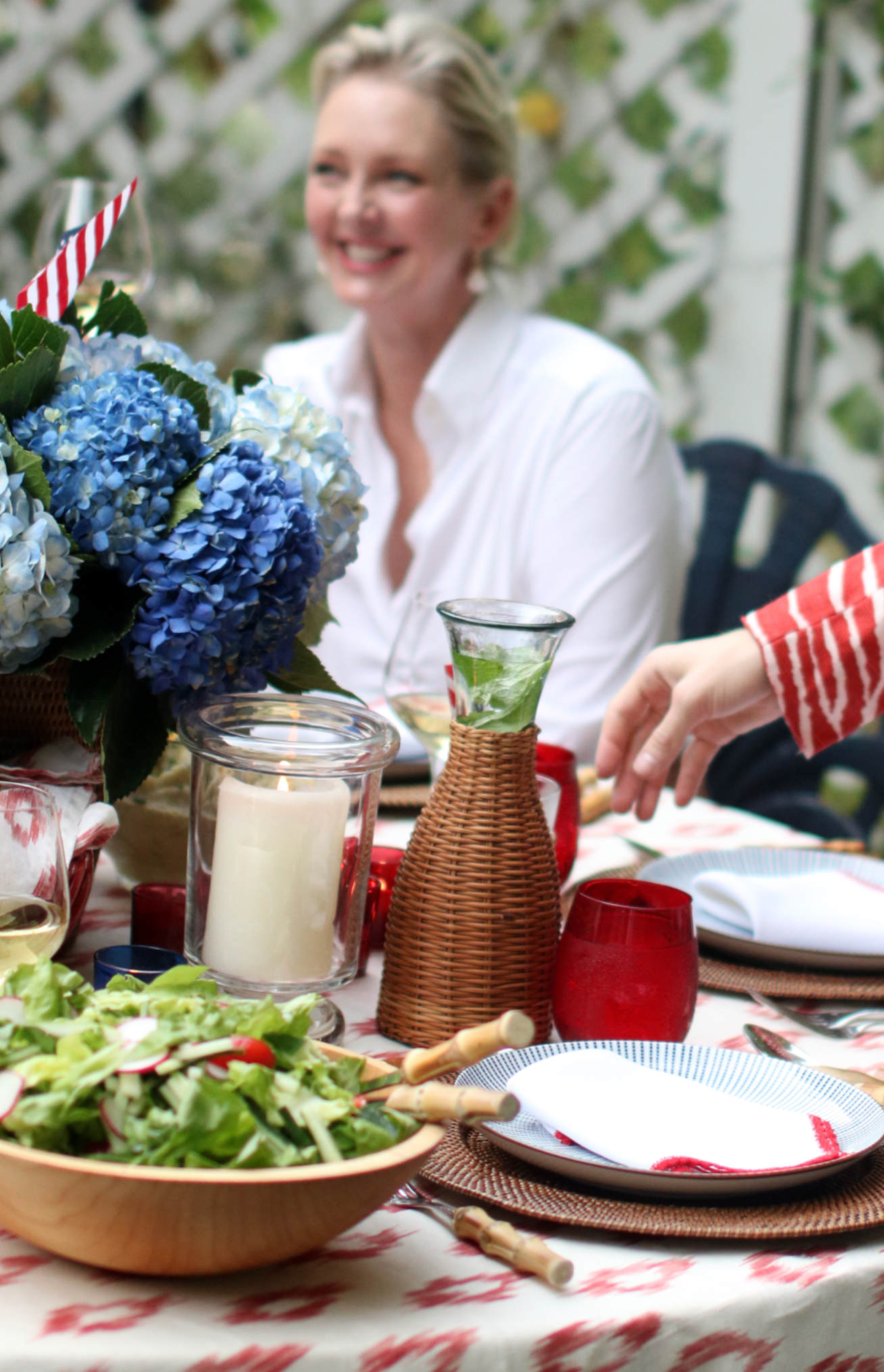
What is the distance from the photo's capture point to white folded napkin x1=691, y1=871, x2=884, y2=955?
0.86m

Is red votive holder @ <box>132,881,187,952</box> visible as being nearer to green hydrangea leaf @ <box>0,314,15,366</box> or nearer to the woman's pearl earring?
green hydrangea leaf @ <box>0,314,15,366</box>

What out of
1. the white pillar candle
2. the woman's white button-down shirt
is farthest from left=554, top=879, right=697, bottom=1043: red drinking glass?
the woman's white button-down shirt

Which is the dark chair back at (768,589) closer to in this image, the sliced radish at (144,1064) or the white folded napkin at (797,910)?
the white folded napkin at (797,910)

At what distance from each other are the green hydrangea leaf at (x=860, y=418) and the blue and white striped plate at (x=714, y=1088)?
2.11 m

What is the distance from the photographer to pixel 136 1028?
1.60 ft

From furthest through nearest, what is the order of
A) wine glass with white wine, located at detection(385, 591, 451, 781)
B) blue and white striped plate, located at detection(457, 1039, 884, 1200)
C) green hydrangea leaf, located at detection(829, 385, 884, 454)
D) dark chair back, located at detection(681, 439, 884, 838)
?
green hydrangea leaf, located at detection(829, 385, 884, 454) → dark chair back, located at detection(681, 439, 884, 838) → wine glass with white wine, located at detection(385, 591, 451, 781) → blue and white striped plate, located at detection(457, 1039, 884, 1200)

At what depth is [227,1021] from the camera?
19.7 inches

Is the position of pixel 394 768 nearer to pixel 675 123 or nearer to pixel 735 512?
pixel 735 512

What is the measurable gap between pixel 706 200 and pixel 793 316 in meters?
0.27

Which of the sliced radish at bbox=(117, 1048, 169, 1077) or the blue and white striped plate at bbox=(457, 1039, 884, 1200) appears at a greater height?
the sliced radish at bbox=(117, 1048, 169, 1077)

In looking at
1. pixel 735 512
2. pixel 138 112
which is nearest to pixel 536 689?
pixel 735 512

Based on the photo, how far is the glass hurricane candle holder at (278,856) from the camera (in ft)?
2.20

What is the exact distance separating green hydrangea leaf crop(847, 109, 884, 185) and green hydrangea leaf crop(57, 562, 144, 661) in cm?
216

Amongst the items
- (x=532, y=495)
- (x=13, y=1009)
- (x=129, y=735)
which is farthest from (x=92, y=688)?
(x=532, y=495)
